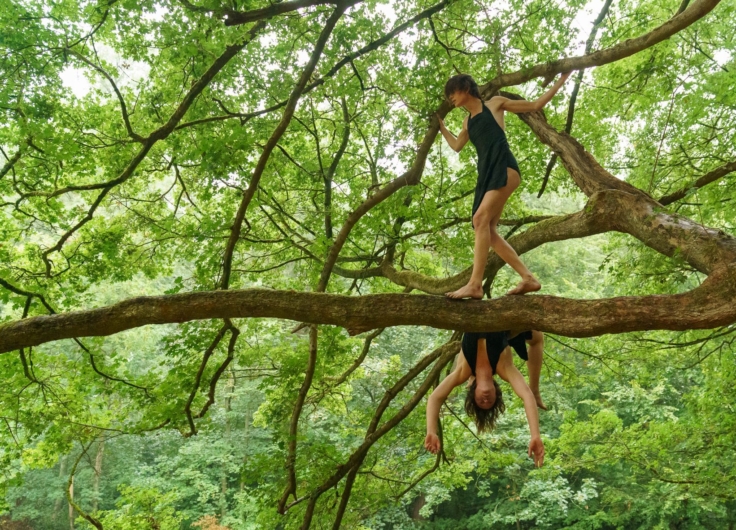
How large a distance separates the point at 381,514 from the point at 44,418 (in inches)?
421

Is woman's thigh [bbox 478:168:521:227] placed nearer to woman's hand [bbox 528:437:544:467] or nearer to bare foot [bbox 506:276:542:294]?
bare foot [bbox 506:276:542:294]

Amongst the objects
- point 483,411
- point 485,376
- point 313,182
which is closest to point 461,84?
point 485,376

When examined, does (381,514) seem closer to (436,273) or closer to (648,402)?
(648,402)

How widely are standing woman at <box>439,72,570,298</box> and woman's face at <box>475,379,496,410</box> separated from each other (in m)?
0.58

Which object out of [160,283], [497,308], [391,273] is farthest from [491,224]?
[160,283]

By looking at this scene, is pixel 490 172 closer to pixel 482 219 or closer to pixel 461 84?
pixel 482 219

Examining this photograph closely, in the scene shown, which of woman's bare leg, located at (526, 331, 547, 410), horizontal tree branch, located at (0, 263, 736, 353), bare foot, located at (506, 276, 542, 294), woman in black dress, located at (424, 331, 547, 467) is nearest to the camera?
horizontal tree branch, located at (0, 263, 736, 353)

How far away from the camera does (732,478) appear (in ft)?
21.1

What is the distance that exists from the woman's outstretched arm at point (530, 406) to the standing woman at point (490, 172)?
0.49 m

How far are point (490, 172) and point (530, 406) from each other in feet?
4.28

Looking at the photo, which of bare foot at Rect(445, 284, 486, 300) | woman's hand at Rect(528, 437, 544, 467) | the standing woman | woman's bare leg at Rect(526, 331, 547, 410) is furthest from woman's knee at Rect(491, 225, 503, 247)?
woman's hand at Rect(528, 437, 544, 467)

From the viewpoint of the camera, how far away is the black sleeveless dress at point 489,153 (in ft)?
9.71

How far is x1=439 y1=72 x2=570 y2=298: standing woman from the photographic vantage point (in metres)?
2.93

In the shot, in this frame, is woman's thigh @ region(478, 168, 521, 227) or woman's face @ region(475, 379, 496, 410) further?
woman's face @ region(475, 379, 496, 410)
